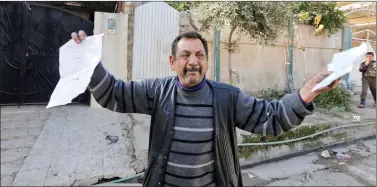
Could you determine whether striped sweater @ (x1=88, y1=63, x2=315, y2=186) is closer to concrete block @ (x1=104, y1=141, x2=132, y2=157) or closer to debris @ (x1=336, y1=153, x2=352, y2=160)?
concrete block @ (x1=104, y1=141, x2=132, y2=157)

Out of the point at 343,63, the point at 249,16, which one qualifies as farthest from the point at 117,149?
the point at 249,16

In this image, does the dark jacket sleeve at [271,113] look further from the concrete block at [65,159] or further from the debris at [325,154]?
the debris at [325,154]

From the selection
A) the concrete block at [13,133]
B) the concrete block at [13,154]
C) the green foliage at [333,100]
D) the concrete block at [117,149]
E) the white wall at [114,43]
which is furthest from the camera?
the green foliage at [333,100]

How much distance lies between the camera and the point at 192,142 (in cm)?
143

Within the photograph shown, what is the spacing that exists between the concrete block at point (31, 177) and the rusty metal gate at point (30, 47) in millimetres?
3385

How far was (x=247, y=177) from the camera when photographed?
352 cm

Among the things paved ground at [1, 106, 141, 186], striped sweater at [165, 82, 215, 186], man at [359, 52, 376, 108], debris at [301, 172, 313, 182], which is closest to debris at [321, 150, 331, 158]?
debris at [301, 172, 313, 182]

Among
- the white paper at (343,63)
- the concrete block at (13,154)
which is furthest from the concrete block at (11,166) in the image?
the white paper at (343,63)

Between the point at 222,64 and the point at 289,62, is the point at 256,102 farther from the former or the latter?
the point at 289,62

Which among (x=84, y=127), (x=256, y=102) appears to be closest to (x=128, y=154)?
(x=84, y=127)

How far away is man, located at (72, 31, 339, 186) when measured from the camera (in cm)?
143

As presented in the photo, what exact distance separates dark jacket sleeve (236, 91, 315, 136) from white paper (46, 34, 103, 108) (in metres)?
0.81

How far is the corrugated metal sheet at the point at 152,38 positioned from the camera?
5.81 m

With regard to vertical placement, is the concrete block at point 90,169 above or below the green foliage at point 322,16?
below
